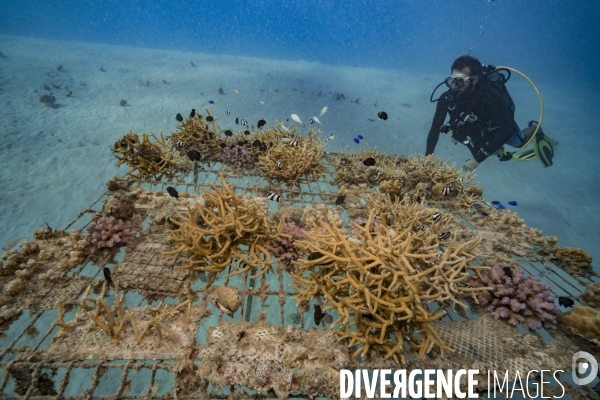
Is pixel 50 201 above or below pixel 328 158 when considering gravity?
below

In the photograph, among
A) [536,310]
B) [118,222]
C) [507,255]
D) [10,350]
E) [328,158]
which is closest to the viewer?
[10,350]

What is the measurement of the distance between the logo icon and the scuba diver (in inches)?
292

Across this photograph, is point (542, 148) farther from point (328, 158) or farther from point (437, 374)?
point (437, 374)

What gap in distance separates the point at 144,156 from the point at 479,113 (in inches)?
441

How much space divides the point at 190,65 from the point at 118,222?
29653 millimetres

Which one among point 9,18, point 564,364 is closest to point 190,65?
point 564,364

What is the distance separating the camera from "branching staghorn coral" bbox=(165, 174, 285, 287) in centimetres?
334

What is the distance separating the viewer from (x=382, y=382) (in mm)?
2371

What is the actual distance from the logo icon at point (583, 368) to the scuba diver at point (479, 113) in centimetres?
743

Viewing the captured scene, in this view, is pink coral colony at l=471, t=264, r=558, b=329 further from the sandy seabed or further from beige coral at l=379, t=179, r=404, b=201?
the sandy seabed

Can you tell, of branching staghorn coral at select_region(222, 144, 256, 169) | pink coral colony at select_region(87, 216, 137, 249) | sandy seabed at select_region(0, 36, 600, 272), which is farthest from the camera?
sandy seabed at select_region(0, 36, 600, 272)

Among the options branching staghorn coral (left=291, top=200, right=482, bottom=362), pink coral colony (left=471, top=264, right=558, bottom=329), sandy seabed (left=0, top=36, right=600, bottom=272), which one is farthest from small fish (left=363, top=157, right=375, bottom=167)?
sandy seabed (left=0, top=36, right=600, bottom=272)

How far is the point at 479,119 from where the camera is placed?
9070 mm

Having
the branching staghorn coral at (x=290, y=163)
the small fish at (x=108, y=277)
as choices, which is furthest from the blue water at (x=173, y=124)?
the branching staghorn coral at (x=290, y=163)
